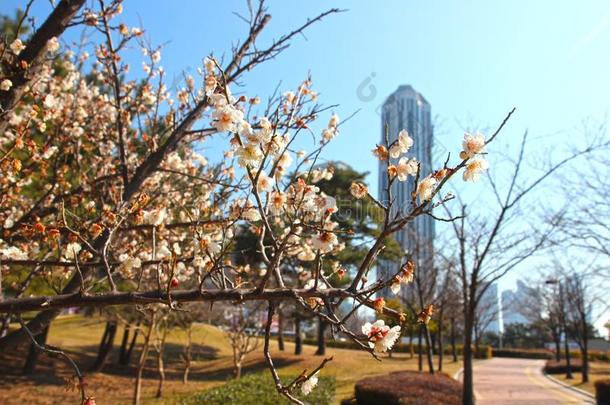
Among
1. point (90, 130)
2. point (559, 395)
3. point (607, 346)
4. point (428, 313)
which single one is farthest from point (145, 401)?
point (607, 346)

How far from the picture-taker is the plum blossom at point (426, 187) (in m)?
2.24

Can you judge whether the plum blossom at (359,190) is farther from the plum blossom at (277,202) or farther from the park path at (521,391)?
the park path at (521,391)

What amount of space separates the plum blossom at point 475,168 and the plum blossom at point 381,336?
0.83 m

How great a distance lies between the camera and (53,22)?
3.91m

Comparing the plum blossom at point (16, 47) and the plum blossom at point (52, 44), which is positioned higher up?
the plum blossom at point (52, 44)

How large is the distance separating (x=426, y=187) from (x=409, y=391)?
866 cm

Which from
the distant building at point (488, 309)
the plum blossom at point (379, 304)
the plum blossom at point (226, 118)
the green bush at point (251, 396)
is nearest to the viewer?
the plum blossom at point (379, 304)

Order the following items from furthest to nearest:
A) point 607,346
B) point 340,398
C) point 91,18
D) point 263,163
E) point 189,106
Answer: point 607,346
point 340,398
point 189,106
point 91,18
point 263,163

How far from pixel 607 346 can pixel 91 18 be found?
61378 millimetres

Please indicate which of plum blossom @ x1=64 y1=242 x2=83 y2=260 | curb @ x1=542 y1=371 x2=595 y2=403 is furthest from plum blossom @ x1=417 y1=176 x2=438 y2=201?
curb @ x1=542 y1=371 x2=595 y2=403

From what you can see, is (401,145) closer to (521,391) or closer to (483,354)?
(521,391)

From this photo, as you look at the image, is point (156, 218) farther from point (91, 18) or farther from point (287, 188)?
point (91, 18)

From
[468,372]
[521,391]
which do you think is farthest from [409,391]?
[521,391]

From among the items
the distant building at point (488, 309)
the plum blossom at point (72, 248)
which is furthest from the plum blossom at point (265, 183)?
the distant building at point (488, 309)
